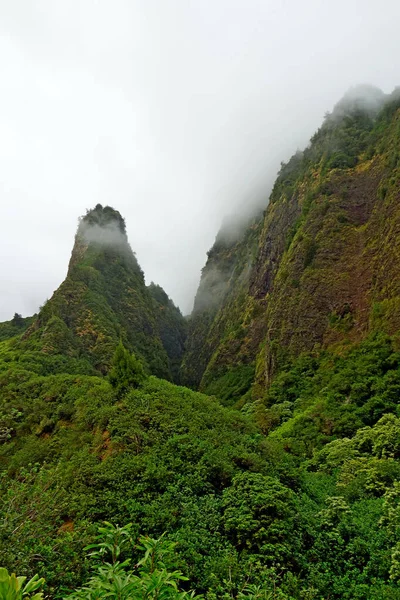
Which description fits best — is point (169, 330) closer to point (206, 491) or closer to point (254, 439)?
point (254, 439)

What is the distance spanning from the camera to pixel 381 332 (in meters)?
23.1

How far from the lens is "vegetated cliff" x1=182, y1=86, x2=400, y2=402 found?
28.2 meters

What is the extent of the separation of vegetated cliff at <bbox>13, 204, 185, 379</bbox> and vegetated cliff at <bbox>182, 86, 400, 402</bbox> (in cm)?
1571

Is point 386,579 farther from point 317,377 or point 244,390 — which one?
point 244,390

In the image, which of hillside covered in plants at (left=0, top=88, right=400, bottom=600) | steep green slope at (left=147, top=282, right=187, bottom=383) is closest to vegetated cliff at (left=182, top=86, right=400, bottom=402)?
hillside covered in plants at (left=0, top=88, right=400, bottom=600)

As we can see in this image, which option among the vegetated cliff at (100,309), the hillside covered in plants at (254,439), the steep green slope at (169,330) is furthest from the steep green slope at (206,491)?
the steep green slope at (169,330)

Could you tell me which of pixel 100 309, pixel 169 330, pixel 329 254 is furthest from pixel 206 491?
pixel 169 330

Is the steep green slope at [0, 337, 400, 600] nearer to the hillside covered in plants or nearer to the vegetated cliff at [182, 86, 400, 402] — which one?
the hillside covered in plants

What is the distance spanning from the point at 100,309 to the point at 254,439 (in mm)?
47463

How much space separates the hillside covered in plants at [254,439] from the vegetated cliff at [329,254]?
0.22 meters

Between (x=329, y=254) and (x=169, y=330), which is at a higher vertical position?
(x=169, y=330)

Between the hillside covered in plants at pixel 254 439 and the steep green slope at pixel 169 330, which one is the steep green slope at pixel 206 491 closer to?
the hillside covered in plants at pixel 254 439

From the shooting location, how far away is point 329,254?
34156mm

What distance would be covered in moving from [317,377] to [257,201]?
79263 millimetres
